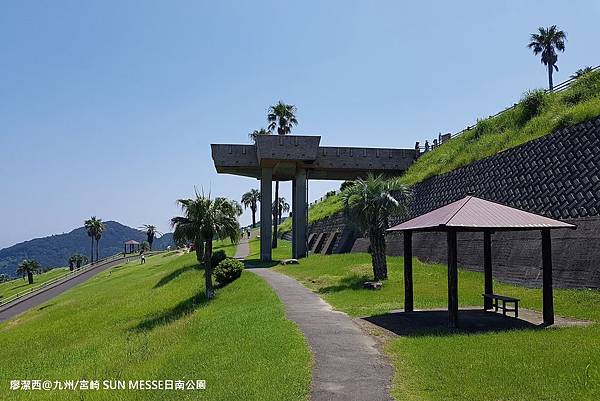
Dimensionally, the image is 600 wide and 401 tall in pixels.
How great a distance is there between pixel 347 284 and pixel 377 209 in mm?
3856

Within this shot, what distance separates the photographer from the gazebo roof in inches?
558

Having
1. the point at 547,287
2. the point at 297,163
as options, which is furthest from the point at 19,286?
the point at 547,287

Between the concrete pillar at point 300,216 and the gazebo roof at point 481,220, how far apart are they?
1226 inches

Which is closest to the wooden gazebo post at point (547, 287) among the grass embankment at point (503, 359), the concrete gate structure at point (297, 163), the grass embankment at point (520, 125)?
the grass embankment at point (503, 359)

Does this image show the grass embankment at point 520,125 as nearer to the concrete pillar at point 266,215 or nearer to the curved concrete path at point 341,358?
the concrete pillar at point 266,215

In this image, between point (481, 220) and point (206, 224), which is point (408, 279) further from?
point (206, 224)

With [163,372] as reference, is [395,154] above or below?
above

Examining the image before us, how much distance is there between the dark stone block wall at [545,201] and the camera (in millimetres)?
19125

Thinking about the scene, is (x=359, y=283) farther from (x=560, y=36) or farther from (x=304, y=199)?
(x=560, y=36)

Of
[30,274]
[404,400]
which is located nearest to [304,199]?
[404,400]

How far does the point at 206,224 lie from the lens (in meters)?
26.5

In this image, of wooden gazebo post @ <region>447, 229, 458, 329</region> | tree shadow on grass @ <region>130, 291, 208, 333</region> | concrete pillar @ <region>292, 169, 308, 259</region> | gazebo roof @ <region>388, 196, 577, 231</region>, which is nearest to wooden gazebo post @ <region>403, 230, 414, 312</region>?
gazebo roof @ <region>388, 196, 577, 231</region>

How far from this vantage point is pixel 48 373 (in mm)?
15586

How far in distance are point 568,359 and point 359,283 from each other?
15.2 meters
